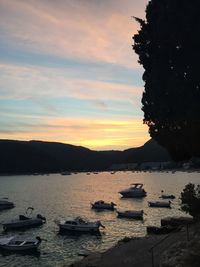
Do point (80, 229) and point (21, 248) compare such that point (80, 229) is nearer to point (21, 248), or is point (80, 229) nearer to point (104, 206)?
point (21, 248)

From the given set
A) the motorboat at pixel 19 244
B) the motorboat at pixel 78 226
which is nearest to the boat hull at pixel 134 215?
the motorboat at pixel 78 226

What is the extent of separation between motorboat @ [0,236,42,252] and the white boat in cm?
1085

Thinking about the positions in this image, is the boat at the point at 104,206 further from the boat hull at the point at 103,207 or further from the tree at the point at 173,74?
the tree at the point at 173,74

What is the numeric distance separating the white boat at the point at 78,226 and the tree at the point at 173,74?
29184 millimetres

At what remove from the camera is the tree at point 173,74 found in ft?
117

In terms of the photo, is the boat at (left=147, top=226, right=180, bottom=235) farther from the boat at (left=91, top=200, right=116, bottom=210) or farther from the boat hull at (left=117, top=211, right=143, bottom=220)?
the boat at (left=91, top=200, right=116, bottom=210)

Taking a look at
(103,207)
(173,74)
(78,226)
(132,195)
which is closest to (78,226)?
(78,226)

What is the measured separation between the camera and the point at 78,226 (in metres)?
65.6

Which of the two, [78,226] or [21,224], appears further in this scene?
[21,224]

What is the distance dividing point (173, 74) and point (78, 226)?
35.0 metres

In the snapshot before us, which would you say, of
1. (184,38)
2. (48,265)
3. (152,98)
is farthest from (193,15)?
(48,265)

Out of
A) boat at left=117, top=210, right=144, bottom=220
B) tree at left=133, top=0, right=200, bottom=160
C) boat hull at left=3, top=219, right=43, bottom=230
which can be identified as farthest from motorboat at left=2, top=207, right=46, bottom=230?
tree at left=133, top=0, right=200, bottom=160

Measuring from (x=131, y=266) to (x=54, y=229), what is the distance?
38.4m

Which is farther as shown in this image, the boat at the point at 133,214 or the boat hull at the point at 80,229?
the boat at the point at 133,214
